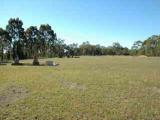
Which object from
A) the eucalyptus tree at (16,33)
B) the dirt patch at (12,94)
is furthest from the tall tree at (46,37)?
the dirt patch at (12,94)

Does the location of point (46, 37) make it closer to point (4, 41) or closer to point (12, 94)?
point (4, 41)

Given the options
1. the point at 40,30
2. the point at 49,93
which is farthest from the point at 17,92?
the point at 40,30

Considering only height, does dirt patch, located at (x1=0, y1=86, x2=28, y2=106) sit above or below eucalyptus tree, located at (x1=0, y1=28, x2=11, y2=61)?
below

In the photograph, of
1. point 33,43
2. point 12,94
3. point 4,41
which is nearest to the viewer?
point 12,94

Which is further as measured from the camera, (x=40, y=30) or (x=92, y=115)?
(x=40, y=30)

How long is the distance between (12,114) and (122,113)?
12.4 ft

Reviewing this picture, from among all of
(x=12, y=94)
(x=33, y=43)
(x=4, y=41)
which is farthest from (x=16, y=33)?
(x=12, y=94)

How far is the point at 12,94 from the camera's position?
10445 millimetres

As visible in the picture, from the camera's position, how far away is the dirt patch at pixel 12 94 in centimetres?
930

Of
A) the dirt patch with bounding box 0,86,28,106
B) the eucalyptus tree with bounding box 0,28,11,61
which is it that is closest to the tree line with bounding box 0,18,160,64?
the eucalyptus tree with bounding box 0,28,11,61

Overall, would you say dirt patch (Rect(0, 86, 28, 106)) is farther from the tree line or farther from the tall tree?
the tall tree

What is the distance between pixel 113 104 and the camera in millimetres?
8680

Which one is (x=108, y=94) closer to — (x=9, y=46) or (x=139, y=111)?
(x=139, y=111)

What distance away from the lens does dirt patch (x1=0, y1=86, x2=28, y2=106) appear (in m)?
9.30
